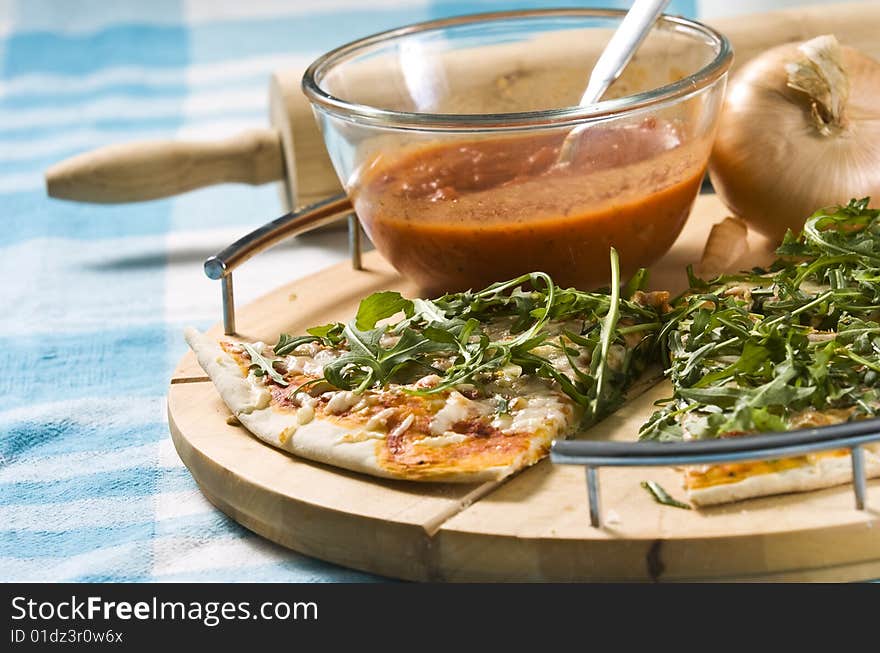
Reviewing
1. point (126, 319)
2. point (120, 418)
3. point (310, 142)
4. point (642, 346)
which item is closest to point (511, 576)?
point (642, 346)

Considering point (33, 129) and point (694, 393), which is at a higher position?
point (694, 393)

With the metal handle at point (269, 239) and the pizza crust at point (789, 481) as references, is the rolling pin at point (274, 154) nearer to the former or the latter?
the metal handle at point (269, 239)

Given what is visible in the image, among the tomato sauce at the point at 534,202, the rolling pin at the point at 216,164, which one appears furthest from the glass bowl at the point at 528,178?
the rolling pin at the point at 216,164

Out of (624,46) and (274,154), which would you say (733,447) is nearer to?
(624,46)

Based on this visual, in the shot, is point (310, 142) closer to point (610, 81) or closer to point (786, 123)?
point (610, 81)

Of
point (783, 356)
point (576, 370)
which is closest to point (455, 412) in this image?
point (576, 370)

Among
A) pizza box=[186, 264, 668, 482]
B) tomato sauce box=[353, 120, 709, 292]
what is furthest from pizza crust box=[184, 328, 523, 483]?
tomato sauce box=[353, 120, 709, 292]
